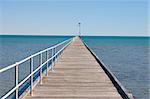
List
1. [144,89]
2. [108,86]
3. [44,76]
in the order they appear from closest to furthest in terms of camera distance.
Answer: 1. [108,86]
2. [44,76]
3. [144,89]

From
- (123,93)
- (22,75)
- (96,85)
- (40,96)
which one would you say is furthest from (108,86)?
(22,75)

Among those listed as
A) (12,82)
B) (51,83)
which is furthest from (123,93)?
(12,82)

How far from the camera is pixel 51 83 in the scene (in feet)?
38.4

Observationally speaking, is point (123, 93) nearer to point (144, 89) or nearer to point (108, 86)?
point (108, 86)

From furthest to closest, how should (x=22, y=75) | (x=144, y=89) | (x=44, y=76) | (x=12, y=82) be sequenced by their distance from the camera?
(x=22, y=75)
(x=12, y=82)
(x=144, y=89)
(x=44, y=76)

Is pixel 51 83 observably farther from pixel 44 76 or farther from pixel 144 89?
pixel 144 89

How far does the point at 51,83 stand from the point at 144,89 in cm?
1102

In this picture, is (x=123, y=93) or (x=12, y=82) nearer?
(x=123, y=93)

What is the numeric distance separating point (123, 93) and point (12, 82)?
1483 cm

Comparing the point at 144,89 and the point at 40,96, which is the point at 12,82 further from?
the point at 40,96

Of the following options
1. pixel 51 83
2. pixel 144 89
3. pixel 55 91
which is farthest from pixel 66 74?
pixel 144 89

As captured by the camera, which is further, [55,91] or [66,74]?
[66,74]

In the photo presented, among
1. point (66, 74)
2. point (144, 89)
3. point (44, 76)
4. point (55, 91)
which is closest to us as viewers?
point (55, 91)

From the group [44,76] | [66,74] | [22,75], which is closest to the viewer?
[44,76]
